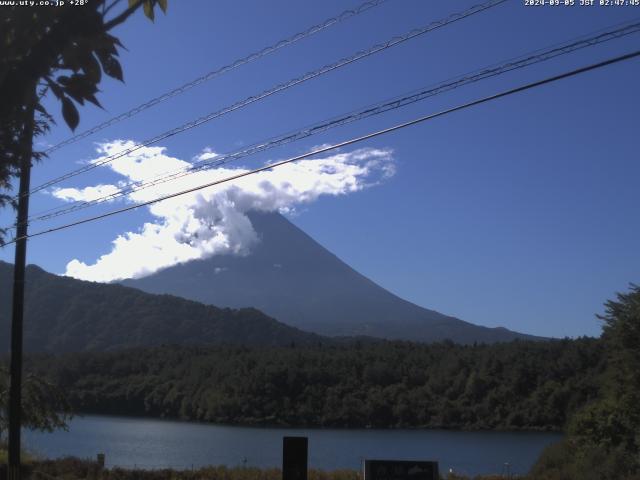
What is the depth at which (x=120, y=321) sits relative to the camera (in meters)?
151

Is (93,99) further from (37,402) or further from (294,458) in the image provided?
(37,402)

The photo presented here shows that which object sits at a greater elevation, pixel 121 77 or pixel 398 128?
pixel 398 128

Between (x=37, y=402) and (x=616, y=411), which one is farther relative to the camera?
(x=616, y=411)

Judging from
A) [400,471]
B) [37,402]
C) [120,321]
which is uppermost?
[120,321]

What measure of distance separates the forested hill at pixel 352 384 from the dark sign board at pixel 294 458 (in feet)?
214

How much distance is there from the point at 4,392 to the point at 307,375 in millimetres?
66756

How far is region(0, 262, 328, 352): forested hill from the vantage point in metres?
141

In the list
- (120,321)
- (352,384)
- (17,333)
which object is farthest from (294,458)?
(120,321)

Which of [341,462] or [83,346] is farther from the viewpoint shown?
[83,346]

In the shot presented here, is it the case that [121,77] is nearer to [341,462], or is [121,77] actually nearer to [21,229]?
[21,229]

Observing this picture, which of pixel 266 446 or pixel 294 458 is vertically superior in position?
pixel 294 458

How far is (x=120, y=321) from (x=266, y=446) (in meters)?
104

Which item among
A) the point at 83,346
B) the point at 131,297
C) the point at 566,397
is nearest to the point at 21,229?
the point at 566,397

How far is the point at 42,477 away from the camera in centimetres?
1861
